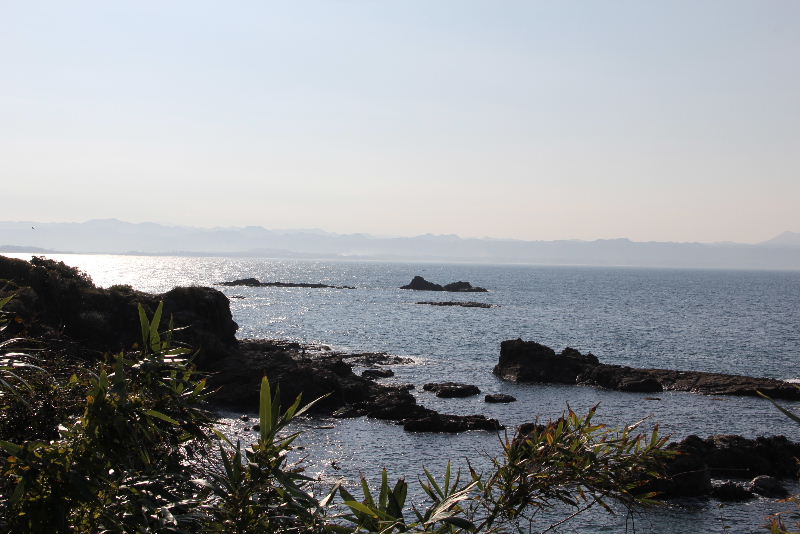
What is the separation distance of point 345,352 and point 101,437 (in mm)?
71622

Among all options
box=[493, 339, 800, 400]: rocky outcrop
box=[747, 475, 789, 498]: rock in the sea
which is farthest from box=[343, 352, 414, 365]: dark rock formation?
box=[747, 475, 789, 498]: rock in the sea

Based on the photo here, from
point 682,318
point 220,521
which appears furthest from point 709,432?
point 682,318

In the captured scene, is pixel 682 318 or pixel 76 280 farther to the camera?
pixel 682 318

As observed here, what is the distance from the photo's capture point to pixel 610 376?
59000 mm

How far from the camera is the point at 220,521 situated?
20.7 feet

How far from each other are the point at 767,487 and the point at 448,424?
1799 cm

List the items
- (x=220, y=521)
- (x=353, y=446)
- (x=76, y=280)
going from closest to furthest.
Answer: (x=220, y=521)
(x=353, y=446)
(x=76, y=280)

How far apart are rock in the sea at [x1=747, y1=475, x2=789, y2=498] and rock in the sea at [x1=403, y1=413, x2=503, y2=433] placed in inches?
572

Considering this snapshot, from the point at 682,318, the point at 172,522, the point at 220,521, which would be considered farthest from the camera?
the point at 682,318

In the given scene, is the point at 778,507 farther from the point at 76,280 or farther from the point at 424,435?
the point at 76,280

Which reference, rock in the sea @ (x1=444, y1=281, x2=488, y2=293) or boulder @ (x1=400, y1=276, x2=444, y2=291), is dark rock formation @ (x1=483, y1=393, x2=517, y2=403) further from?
boulder @ (x1=400, y1=276, x2=444, y2=291)

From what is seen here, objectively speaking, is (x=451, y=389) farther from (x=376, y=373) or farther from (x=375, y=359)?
(x=375, y=359)

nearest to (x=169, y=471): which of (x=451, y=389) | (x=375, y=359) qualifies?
(x=451, y=389)

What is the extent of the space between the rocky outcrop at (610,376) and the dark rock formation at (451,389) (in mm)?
7547
